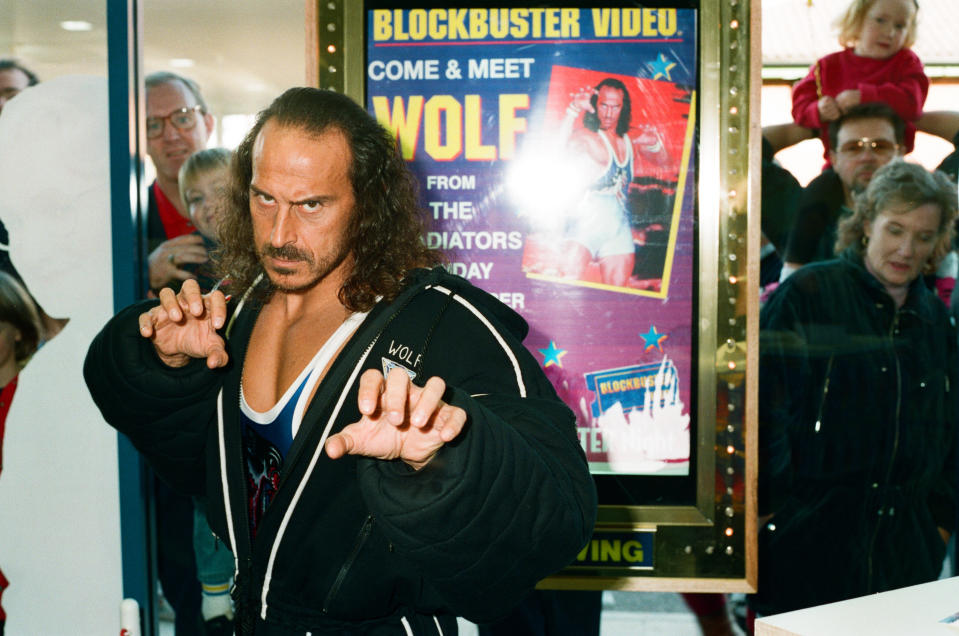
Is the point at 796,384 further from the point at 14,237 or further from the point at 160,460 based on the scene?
the point at 14,237

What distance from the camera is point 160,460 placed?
162 cm

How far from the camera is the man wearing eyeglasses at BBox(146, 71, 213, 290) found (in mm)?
2348

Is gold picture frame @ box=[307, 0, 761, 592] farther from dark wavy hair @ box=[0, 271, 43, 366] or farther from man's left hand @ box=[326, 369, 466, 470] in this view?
man's left hand @ box=[326, 369, 466, 470]

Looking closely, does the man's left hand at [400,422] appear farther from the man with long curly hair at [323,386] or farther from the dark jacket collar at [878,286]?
the dark jacket collar at [878,286]

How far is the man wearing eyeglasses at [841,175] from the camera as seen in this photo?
2.44 metres

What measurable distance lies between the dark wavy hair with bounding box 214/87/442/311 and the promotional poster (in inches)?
18.7

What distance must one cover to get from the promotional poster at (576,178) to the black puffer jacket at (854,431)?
0.47 meters

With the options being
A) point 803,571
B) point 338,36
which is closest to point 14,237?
point 338,36

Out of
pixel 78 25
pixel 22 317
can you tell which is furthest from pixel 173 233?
pixel 78 25

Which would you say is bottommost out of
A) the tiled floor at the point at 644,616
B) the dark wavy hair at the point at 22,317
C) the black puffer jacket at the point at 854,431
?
the tiled floor at the point at 644,616

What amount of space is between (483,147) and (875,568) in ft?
5.65

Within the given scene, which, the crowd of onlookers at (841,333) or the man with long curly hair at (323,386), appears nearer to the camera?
the man with long curly hair at (323,386)

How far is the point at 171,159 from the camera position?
2385mm

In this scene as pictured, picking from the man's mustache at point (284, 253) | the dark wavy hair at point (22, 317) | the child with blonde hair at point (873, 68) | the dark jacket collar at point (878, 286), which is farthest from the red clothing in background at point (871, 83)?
the dark wavy hair at point (22, 317)
